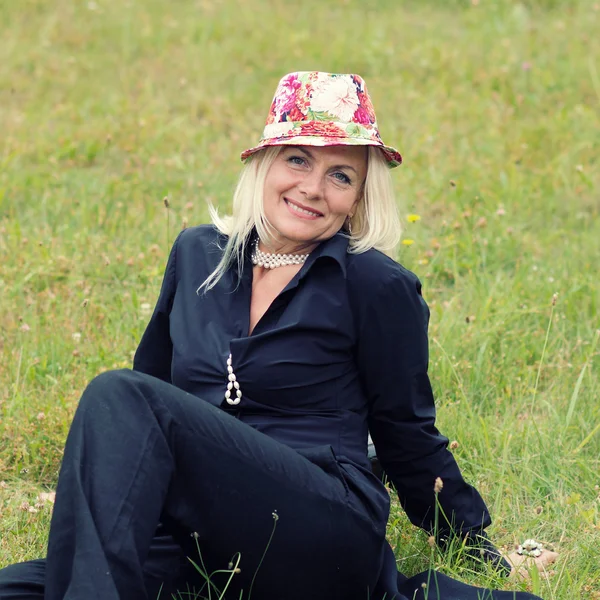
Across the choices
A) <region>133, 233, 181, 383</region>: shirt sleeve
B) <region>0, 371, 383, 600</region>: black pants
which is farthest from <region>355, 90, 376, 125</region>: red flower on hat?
<region>0, 371, 383, 600</region>: black pants

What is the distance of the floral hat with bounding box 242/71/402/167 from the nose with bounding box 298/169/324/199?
108 millimetres

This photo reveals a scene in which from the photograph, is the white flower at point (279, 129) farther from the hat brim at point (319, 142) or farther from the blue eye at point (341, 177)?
the blue eye at point (341, 177)

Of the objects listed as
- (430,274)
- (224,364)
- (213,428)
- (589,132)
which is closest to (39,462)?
(224,364)

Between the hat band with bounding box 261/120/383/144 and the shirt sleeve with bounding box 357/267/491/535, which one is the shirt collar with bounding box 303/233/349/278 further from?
the hat band with bounding box 261/120/383/144

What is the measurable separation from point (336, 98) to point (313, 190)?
29 centimetres

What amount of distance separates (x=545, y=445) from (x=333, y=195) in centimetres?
136

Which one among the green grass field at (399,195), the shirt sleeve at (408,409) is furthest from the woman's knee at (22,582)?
the shirt sleeve at (408,409)

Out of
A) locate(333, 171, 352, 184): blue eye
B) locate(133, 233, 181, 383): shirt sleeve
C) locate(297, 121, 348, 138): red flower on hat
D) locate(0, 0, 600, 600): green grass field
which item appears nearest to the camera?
locate(297, 121, 348, 138): red flower on hat

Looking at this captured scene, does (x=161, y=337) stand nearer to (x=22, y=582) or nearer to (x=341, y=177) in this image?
(x=341, y=177)

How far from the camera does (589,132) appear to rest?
6.46m

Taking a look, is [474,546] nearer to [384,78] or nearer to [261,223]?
[261,223]

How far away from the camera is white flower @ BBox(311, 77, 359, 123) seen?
123 inches

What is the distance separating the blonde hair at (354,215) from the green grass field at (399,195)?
1000 millimetres

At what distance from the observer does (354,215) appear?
322 cm
